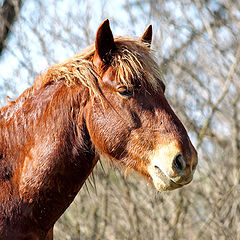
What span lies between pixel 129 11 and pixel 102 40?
4128mm

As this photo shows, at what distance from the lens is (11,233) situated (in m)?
2.95

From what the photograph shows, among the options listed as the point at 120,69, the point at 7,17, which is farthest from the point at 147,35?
the point at 7,17

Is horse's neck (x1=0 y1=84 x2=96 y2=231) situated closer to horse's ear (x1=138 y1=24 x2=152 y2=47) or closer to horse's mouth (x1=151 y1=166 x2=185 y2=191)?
horse's mouth (x1=151 y1=166 x2=185 y2=191)

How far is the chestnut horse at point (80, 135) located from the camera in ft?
9.84

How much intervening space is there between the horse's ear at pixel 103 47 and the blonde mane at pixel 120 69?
5 centimetres

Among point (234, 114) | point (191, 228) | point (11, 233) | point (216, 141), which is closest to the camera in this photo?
point (11, 233)

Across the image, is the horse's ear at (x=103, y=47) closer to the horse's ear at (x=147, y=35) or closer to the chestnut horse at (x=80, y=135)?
the chestnut horse at (x=80, y=135)

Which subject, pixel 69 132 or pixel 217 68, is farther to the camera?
pixel 217 68

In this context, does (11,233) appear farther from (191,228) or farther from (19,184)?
(191,228)

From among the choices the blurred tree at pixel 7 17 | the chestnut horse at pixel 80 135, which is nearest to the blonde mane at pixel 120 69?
the chestnut horse at pixel 80 135

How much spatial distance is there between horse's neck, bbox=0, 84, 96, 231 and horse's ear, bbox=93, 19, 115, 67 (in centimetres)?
31

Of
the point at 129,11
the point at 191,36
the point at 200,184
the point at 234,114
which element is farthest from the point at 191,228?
the point at 129,11

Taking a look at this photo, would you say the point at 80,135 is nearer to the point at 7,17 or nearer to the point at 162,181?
the point at 162,181

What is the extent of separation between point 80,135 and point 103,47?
67 cm
